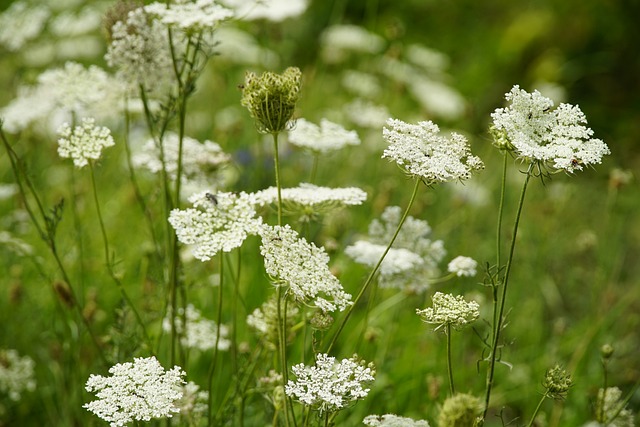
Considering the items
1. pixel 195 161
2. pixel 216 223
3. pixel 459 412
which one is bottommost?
pixel 459 412

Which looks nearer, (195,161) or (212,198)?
(212,198)

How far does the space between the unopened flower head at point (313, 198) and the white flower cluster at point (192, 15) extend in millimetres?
477

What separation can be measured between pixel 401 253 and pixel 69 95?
4.03ft

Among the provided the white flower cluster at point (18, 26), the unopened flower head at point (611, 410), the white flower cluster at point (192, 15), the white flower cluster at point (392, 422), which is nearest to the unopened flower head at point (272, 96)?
the white flower cluster at point (192, 15)

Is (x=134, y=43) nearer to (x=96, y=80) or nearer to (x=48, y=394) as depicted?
(x=96, y=80)

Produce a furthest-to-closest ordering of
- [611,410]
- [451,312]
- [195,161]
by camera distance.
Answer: [195,161]
[611,410]
[451,312]

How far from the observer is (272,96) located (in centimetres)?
162

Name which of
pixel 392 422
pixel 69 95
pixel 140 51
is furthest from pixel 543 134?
pixel 69 95

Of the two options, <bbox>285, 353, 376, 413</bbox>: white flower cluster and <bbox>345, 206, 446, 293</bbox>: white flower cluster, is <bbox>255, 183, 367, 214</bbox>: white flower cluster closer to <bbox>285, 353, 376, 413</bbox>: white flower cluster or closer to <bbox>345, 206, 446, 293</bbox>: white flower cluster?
<bbox>345, 206, 446, 293</bbox>: white flower cluster

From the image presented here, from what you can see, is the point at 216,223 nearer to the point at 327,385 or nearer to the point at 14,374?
the point at 327,385

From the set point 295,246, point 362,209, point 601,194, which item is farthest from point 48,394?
point 601,194

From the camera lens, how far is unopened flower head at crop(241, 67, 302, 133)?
5.27 ft

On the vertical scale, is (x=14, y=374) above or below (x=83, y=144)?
below

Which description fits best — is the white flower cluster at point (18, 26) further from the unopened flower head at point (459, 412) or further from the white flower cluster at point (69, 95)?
the unopened flower head at point (459, 412)
